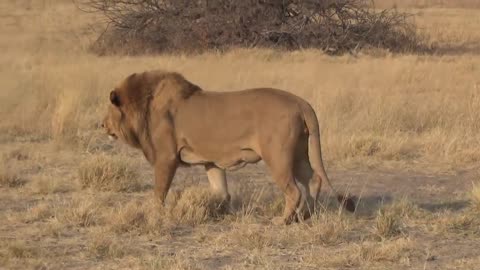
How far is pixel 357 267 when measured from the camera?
659 cm

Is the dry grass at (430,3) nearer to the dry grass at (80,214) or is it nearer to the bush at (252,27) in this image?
the bush at (252,27)

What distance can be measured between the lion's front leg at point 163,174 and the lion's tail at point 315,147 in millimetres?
1197

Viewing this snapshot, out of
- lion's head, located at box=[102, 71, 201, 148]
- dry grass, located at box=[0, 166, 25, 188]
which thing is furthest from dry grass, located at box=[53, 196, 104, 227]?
dry grass, located at box=[0, 166, 25, 188]

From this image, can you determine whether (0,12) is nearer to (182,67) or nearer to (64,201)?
(182,67)

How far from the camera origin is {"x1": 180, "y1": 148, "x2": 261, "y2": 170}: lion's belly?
7941mm

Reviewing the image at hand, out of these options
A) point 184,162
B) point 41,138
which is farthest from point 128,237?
point 41,138

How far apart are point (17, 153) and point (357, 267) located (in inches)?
239

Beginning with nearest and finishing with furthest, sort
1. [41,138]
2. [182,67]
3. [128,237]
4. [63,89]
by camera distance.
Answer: [128,237] → [41,138] → [63,89] → [182,67]

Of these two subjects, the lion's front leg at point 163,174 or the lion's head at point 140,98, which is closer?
the lion's front leg at point 163,174

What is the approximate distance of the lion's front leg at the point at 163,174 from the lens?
8.11 meters

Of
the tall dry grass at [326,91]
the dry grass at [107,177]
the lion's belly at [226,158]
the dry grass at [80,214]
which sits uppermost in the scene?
the lion's belly at [226,158]

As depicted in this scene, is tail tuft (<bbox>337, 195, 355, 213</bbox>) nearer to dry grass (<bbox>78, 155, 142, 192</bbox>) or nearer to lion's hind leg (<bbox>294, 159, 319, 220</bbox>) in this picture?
lion's hind leg (<bbox>294, 159, 319, 220</bbox>)

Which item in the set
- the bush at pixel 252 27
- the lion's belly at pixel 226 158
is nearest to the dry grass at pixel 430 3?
the bush at pixel 252 27

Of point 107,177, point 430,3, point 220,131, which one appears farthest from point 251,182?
point 430,3
